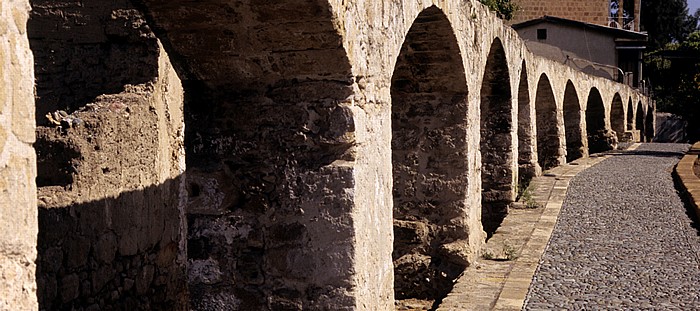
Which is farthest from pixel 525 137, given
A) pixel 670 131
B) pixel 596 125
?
pixel 670 131

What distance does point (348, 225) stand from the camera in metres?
4.19

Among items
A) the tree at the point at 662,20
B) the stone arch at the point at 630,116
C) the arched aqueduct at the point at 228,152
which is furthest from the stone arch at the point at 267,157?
the tree at the point at 662,20

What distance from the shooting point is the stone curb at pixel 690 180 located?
9.95 m

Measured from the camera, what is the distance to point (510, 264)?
7031mm

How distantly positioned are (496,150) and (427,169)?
137 inches

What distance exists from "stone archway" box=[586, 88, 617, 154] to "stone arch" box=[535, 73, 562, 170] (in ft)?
21.4

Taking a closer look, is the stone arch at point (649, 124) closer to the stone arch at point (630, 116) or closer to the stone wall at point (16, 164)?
the stone arch at point (630, 116)

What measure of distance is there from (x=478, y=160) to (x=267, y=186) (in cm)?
418

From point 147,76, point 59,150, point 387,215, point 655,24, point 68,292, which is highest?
point 655,24

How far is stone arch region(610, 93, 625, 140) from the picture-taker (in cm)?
2792

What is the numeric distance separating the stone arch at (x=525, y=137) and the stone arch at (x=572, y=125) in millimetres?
5861

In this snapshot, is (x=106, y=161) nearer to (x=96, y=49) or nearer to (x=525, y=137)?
(x=96, y=49)

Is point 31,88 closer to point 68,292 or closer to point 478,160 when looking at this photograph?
point 68,292

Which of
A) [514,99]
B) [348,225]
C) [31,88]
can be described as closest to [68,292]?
[348,225]
